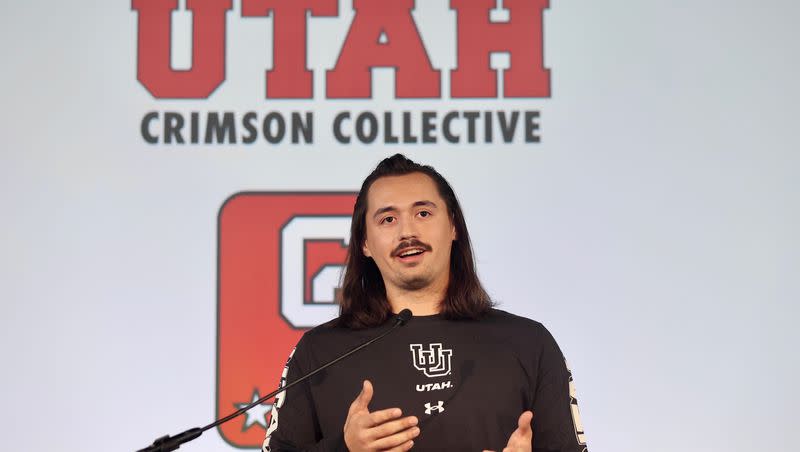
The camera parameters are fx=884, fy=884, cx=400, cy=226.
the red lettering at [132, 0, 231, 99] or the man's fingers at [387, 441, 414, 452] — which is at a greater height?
the red lettering at [132, 0, 231, 99]

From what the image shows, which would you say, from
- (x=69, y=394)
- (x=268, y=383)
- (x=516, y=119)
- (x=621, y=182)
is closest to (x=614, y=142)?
(x=621, y=182)

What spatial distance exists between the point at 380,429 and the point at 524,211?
1501 mm

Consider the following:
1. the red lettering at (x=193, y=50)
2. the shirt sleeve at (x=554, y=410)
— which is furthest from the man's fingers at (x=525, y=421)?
the red lettering at (x=193, y=50)

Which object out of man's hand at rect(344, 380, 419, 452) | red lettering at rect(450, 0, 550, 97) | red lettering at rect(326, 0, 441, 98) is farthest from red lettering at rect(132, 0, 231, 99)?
man's hand at rect(344, 380, 419, 452)

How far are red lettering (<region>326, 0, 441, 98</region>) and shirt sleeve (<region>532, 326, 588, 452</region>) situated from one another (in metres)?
1.36

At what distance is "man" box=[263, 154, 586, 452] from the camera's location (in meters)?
1.88

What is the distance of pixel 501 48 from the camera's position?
310 cm

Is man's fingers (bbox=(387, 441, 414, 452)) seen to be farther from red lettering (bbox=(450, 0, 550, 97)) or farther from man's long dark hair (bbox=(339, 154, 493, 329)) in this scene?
red lettering (bbox=(450, 0, 550, 97))

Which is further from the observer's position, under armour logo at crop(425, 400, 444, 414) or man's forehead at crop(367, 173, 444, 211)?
man's forehead at crop(367, 173, 444, 211)

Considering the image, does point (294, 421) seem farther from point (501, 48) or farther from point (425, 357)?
point (501, 48)

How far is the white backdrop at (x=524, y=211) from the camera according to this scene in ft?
9.66

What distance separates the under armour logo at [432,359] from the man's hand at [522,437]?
0.30m

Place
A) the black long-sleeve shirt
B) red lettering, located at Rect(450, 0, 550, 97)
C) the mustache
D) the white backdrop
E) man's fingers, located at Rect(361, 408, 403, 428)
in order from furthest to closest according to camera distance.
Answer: red lettering, located at Rect(450, 0, 550, 97) < the white backdrop < the mustache < the black long-sleeve shirt < man's fingers, located at Rect(361, 408, 403, 428)

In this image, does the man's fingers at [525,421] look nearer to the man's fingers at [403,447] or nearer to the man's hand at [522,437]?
the man's hand at [522,437]
